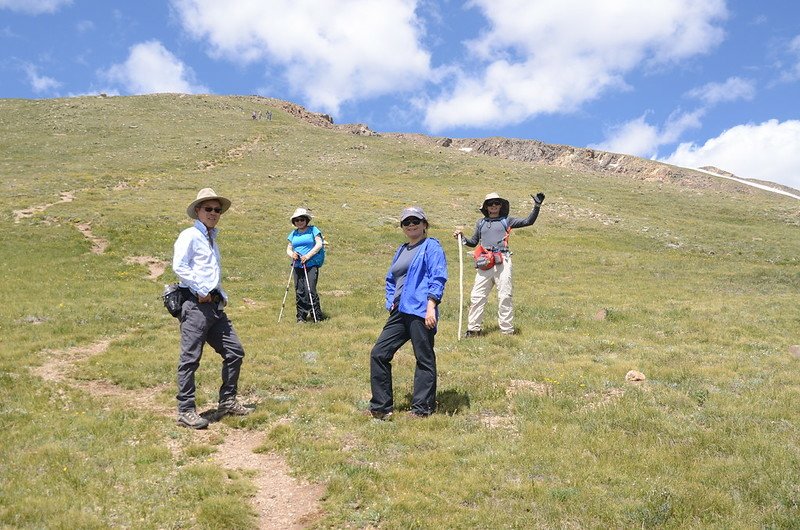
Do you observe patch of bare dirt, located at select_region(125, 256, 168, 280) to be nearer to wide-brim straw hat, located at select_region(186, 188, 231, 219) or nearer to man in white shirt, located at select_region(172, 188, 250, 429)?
wide-brim straw hat, located at select_region(186, 188, 231, 219)

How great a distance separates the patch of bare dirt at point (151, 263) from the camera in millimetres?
23000

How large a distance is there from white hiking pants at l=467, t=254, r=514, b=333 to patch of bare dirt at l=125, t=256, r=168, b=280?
14835 millimetres

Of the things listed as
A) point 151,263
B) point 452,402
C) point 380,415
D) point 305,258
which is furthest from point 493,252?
point 151,263

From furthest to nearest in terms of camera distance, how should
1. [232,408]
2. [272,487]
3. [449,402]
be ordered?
[449,402], [232,408], [272,487]

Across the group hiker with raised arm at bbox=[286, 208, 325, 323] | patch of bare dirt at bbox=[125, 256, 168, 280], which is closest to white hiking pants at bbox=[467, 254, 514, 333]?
hiker with raised arm at bbox=[286, 208, 325, 323]

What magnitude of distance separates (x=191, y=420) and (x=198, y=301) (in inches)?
69.3

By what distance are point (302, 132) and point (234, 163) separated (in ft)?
98.0

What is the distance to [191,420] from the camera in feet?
26.1

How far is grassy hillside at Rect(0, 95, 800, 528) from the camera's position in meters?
5.70

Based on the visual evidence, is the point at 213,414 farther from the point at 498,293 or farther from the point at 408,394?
the point at 498,293

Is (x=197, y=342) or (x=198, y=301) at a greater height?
(x=198, y=301)

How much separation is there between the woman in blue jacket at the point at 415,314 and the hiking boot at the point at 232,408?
2050mm

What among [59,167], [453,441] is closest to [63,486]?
[453,441]

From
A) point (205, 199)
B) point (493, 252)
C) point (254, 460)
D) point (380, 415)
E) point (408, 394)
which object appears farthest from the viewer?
point (493, 252)
